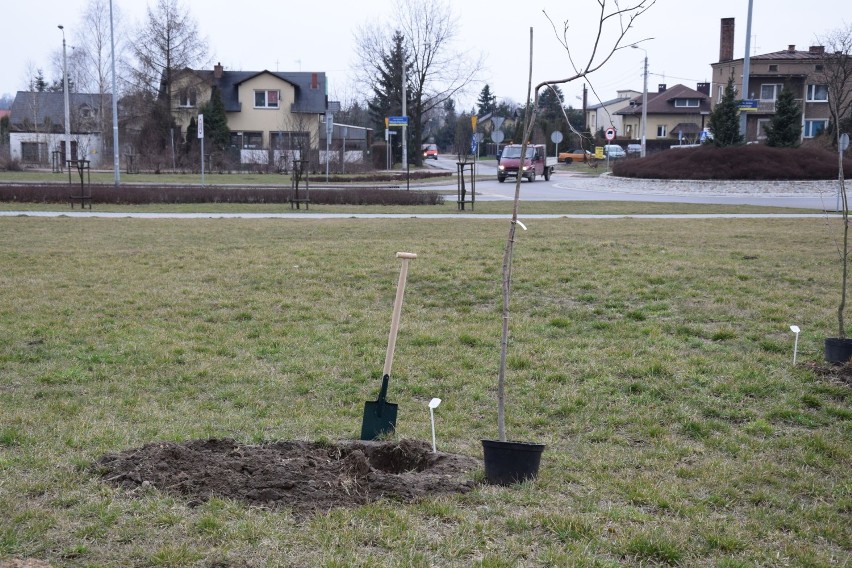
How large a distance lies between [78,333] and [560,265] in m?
5.96

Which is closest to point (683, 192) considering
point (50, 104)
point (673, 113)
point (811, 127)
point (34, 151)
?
point (811, 127)

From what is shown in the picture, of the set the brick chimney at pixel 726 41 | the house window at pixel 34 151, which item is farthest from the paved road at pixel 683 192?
the house window at pixel 34 151

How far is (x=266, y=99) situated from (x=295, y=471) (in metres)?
62.8

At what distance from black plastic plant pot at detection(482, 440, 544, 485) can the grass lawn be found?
0.14m

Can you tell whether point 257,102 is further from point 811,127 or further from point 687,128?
point 811,127

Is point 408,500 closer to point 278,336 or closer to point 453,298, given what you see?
point 278,336

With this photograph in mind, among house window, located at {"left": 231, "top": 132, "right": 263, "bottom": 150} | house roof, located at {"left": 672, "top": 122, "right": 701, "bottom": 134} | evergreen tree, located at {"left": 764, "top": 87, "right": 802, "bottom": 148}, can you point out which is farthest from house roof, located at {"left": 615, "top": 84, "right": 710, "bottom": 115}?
evergreen tree, located at {"left": 764, "top": 87, "right": 802, "bottom": 148}

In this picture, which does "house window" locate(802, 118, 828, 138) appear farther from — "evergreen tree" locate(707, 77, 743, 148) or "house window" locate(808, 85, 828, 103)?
"evergreen tree" locate(707, 77, 743, 148)

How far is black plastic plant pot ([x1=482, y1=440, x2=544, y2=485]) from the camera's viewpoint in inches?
165

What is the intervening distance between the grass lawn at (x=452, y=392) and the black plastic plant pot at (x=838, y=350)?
0.72ft

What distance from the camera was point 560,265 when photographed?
10.9 m

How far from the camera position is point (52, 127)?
2544 inches

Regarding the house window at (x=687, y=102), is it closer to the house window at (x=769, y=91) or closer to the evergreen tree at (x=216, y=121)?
the house window at (x=769, y=91)

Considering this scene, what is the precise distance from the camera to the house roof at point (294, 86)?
2511 inches
